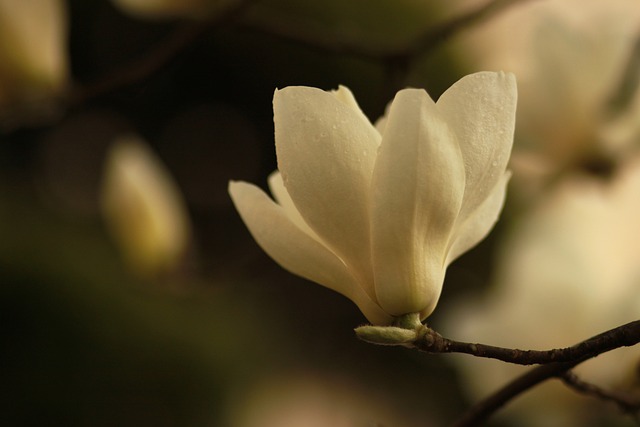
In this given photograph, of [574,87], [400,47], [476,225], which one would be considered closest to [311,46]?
[400,47]

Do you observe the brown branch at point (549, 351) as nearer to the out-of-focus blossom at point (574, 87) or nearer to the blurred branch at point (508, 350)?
the blurred branch at point (508, 350)

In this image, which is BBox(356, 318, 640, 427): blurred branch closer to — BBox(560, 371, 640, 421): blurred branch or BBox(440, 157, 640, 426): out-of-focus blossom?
BBox(560, 371, 640, 421): blurred branch

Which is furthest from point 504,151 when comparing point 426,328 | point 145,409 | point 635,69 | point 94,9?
point 94,9

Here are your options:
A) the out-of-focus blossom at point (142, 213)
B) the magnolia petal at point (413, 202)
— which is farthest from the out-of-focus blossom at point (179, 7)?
the magnolia petal at point (413, 202)

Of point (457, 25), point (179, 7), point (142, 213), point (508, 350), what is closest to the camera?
point (508, 350)

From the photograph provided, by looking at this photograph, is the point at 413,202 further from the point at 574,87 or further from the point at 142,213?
the point at 142,213

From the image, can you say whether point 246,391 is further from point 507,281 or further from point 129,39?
point 129,39
